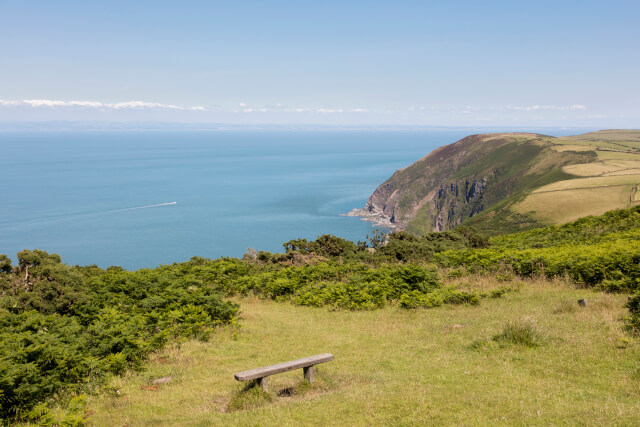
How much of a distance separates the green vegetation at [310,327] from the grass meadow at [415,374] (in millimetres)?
59

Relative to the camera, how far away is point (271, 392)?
8586 mm

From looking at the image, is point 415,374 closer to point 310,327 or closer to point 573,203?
point 310,327

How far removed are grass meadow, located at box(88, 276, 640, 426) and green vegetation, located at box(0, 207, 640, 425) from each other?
0.06m

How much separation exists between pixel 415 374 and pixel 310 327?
5.82 metres

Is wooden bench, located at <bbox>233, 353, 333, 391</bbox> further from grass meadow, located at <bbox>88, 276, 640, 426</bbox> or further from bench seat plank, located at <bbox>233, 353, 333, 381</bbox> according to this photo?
grass meadow, located at <bbox>88, 276, 640, 426</bbox>

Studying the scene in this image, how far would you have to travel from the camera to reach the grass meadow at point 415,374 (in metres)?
7.11

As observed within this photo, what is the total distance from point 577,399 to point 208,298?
11.4 m

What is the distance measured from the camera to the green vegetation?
8133 millimetres

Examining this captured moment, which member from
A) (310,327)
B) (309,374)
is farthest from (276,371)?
(310,327)

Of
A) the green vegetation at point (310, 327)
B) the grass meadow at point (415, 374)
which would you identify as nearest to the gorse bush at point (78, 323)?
the green vegetation at point (310, 327)

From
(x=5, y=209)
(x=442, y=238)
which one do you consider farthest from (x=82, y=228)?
(x=442, y=238)

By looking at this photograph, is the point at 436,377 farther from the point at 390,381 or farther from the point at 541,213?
the point at 541,213

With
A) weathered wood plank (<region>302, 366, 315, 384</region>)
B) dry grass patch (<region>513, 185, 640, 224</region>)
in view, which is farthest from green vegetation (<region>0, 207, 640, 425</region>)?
dry grass patch (<region>513, 185, 640, 224</region>)

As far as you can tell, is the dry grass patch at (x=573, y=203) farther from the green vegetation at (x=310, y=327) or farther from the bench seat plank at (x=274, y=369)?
the bench seat plank at (x=274, y=369)
